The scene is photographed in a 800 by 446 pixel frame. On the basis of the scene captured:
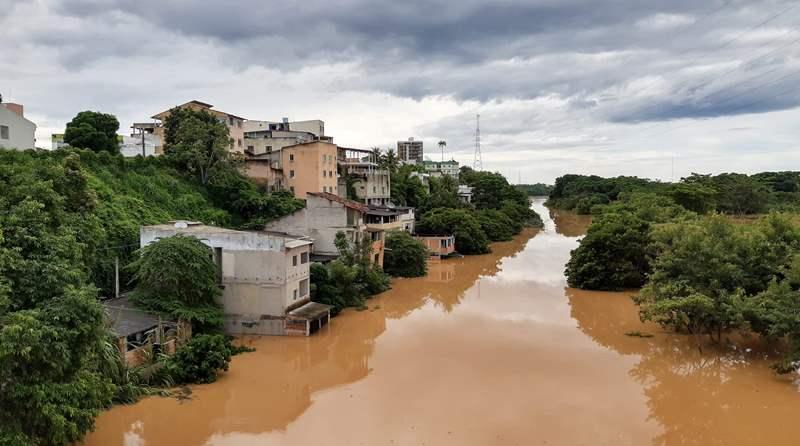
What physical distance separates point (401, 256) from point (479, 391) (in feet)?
69.0

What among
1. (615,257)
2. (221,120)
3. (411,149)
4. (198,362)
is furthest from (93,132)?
(411,149)

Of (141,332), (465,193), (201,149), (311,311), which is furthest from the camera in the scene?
(465,193)

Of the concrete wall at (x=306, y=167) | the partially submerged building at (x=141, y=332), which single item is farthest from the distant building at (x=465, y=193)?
the partially submerged building at (x=141, y=332)

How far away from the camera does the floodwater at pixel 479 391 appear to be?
14.0 meters

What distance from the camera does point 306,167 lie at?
42656 mm

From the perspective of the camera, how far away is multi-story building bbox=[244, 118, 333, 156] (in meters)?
52.3

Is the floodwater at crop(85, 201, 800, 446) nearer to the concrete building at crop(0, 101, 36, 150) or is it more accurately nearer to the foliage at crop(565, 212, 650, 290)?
the foliage at crop(565, 212, 650, 290)

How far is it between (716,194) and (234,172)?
51102 millimetres

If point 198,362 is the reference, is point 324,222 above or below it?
above

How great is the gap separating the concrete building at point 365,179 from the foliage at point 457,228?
18.6 feet

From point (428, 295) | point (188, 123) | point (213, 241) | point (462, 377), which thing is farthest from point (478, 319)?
point (188, 123)

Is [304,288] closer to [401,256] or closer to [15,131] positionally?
[401,256]

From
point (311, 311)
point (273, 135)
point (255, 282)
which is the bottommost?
point (311, 311)

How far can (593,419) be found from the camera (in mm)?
14836
